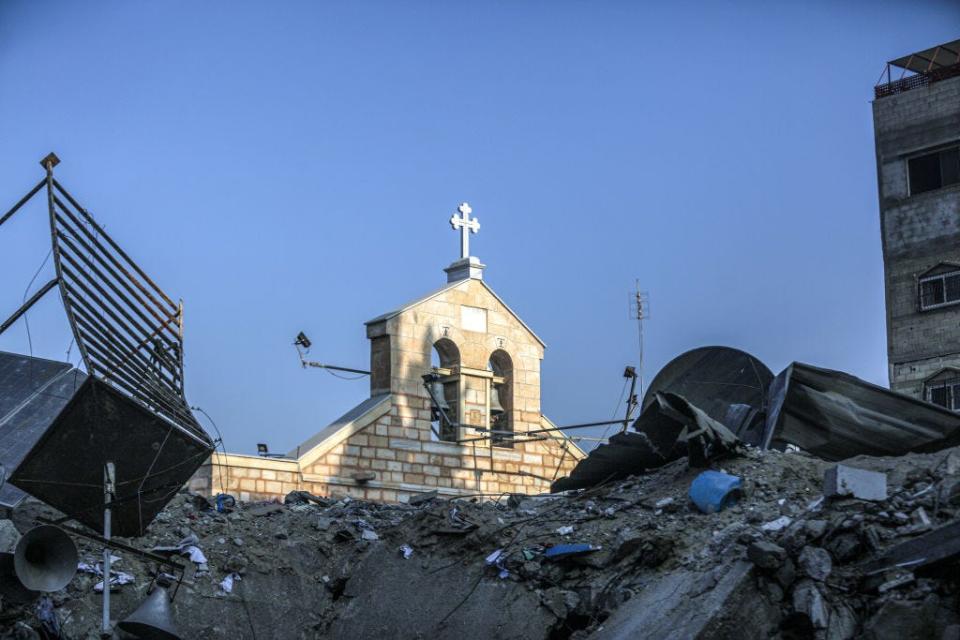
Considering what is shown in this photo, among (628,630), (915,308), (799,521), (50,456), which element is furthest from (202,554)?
(915,308)

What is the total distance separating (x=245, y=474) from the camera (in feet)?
66.1

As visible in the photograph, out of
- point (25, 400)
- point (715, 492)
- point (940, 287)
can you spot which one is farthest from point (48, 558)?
point (940, 287)

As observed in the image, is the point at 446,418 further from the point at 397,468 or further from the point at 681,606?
the point at 681,606

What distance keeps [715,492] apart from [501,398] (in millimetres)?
9914

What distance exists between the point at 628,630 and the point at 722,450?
3.53m

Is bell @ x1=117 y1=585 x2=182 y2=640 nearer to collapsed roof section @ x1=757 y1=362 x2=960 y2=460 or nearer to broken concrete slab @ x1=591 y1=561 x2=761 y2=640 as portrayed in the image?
broken concrete slab @ x1=591 y1=561 x2=761 y2=640

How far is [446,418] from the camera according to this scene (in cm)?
2250

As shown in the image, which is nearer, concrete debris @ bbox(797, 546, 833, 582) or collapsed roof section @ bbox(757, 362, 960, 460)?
concrete debris @ bbox(797, 546, 833, 582)

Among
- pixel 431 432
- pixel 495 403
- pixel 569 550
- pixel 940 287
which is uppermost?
pixel 940 287

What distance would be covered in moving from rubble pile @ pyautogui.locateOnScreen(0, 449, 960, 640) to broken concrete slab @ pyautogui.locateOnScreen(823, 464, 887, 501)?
0.01 m

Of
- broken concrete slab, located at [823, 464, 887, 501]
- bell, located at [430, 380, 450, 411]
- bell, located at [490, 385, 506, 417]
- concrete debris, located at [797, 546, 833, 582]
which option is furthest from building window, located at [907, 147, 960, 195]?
concrete debris, located at [797, 546, 833, 582]

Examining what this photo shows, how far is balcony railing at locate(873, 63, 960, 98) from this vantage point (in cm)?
3247

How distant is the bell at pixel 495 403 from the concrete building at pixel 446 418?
24 millimetres

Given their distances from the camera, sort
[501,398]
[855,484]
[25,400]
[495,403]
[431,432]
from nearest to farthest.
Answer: [855,484] < [25,400] < [431,432] < [495,403] < [501,398]
